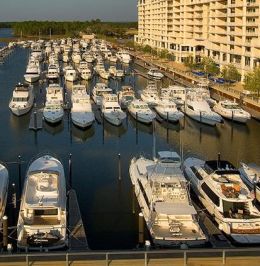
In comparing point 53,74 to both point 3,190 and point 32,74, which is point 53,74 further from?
point 3,190

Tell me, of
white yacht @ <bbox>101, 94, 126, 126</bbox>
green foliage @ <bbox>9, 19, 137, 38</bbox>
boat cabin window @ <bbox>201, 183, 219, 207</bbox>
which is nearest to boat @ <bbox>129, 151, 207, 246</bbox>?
boat cabin window @ <bbox>201, 183, 219, 207</bbox>

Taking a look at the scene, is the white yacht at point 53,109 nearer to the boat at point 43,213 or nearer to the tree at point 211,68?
the boat at point 43,213

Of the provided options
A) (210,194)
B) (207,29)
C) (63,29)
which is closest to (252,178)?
(210,194)

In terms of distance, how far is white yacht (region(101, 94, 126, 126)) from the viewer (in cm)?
3550

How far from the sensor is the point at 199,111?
3750 cm

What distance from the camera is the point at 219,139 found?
33.2 m

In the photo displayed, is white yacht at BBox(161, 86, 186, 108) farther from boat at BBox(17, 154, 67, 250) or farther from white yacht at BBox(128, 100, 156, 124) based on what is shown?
boat at BBox(17, 154, 67, 250)

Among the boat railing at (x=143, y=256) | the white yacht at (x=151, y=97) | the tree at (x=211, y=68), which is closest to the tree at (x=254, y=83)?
the white yacht at (x=151, y=97)

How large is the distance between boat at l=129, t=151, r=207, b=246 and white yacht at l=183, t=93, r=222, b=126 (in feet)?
53.1

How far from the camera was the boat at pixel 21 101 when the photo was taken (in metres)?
38.2

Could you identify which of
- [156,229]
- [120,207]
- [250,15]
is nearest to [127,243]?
[156,229]

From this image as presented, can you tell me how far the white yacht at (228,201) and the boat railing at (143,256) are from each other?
182 inches

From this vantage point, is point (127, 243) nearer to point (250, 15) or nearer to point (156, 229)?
point (156, 229)

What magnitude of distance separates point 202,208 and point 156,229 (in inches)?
144
